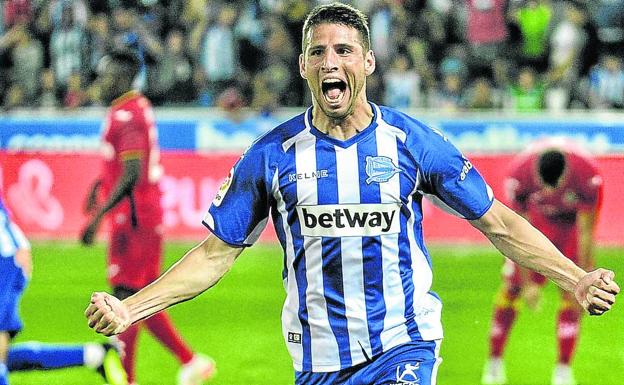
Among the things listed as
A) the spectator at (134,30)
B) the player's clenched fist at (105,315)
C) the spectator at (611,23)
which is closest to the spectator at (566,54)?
the spectator at (611,23)

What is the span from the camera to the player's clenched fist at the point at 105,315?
4.04m

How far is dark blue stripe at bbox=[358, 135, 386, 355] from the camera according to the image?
4348 millimetres

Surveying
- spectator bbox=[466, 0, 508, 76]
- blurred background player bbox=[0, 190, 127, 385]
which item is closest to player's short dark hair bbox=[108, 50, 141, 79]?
blurred background player bbox=[0, 190, 127, 385]

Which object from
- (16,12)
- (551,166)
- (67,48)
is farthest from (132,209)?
(16,12)

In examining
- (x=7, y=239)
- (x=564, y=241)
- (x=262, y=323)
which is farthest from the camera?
(x=262, y=323)

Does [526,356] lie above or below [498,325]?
below

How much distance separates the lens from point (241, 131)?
14.5 m

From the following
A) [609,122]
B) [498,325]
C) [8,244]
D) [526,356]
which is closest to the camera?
[8,244]

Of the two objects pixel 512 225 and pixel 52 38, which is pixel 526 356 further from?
pixel 52 38

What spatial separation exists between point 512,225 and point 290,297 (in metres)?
0.88

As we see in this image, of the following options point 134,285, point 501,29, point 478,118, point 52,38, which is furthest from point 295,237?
point 52,38

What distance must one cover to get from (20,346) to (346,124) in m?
3.23

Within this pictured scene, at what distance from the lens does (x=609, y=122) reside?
13.8m

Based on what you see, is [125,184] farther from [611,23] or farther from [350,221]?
[611,23]
